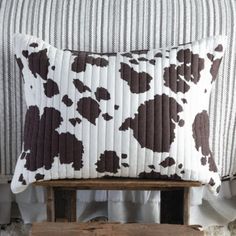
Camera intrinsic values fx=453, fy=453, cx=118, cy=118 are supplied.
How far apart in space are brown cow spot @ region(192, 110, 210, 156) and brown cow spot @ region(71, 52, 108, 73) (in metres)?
0.24

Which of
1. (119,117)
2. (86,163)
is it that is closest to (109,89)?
(119,117)

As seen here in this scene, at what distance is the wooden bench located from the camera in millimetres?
1004

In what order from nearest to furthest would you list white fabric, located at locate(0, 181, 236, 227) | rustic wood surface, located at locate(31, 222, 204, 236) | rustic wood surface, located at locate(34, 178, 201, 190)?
1. rustic wood surface, located at locate(31, 222, 204, 236)
2. rustic wood surface, located at locate(34, 178, 201, 190)
3. white fabric, located at locate(0, 181, 236, 227)

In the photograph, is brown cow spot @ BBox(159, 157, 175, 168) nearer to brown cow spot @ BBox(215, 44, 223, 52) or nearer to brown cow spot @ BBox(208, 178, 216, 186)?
brown cow spot @ BBox(208, 178, 216, 186)

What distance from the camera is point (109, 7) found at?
1.16m

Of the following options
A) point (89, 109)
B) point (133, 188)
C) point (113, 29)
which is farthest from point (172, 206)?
point (113, 29)

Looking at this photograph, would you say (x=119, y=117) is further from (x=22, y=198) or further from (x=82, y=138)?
(x=22, y=198)

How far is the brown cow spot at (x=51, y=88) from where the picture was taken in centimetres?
98

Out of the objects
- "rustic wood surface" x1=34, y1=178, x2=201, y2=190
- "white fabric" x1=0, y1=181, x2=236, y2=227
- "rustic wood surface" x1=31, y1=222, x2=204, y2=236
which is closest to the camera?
"rustic wood surface" x1=31, y1=222, x2=204, y2=236

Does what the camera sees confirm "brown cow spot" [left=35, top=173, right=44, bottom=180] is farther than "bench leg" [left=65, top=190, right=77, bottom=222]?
No

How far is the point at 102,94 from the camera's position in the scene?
97 cm

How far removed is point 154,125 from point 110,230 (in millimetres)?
238

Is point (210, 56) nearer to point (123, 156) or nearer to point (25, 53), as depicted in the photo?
point (123, 156)

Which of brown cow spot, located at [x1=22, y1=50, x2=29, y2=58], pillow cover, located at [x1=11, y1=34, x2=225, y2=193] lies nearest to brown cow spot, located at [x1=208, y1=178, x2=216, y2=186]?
pillow cover, located at [x1=11, y1=34, x2=225, y2=193]
